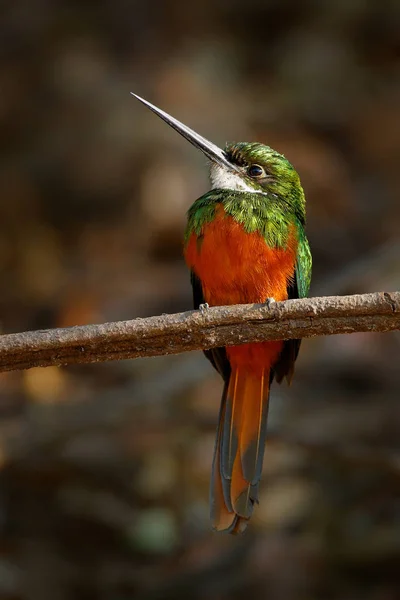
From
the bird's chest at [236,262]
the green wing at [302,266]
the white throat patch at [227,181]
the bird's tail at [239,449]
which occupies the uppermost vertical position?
the white throat patch at [227,181]

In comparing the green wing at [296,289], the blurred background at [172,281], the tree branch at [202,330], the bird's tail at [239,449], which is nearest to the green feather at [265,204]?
the green wing at [296,289]

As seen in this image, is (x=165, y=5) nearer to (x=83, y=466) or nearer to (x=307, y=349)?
(x=307, y=349)

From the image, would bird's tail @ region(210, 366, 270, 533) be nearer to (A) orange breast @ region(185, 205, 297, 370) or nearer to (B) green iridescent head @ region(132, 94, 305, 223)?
(A) orange breast @ region(185, 205, 297, 370)

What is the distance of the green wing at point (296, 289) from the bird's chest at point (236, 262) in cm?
8

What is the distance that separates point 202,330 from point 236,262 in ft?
1.51

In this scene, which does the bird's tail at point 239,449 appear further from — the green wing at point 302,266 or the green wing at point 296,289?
the green wing at point 302,266

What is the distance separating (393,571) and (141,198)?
2.26 metres

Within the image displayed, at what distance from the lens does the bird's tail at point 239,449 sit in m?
2.30

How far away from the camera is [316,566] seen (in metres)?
3.15

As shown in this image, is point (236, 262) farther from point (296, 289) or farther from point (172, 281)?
point (172, 281)

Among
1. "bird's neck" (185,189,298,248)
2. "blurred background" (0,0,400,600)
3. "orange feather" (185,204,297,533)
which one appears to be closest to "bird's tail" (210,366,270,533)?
"orange feather" (185,204,297,533)

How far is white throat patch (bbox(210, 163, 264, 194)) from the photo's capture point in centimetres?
253

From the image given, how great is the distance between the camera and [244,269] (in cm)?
235

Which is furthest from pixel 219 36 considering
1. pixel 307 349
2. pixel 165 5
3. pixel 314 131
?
pixel 307 349
